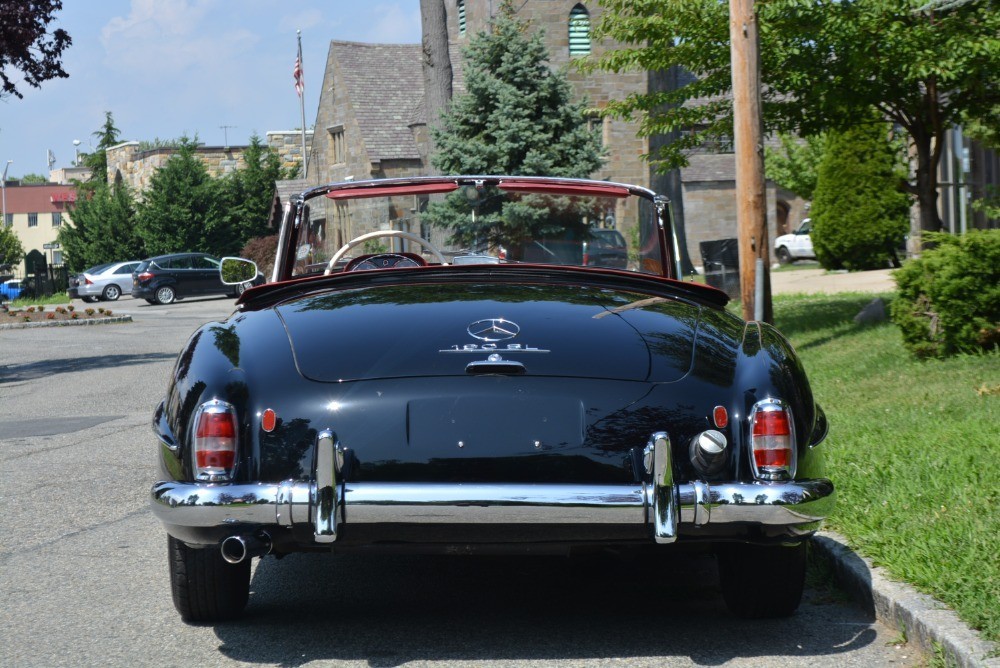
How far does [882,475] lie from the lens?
597 cm

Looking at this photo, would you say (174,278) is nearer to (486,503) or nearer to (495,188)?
(495,188)

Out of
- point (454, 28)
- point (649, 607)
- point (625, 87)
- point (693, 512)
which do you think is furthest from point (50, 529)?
point (454, 28)

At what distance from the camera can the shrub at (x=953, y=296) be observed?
955 centimetres

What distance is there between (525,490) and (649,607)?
124cm

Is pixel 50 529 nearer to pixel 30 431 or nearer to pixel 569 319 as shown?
pixel 569 319

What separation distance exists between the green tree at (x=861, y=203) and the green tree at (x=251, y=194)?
3098 cm

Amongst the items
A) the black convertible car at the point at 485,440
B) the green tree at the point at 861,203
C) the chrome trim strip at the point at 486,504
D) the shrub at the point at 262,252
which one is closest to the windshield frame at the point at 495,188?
the black convertible car at the point at 485,440

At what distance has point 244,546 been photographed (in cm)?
363

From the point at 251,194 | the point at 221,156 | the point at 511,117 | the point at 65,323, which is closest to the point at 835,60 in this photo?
the point at 511,117

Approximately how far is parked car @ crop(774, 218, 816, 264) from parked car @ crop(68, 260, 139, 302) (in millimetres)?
22830

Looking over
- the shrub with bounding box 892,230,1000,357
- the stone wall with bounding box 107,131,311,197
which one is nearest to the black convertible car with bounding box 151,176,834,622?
the shrub with bounding box 892,230,1000,357

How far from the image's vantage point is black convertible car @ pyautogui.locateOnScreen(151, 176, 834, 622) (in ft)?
11.8

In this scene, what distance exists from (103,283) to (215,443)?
4230 cm

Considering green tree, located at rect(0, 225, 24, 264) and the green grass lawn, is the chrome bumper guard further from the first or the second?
green tree, located at rect(0, 225, 24, 264)
